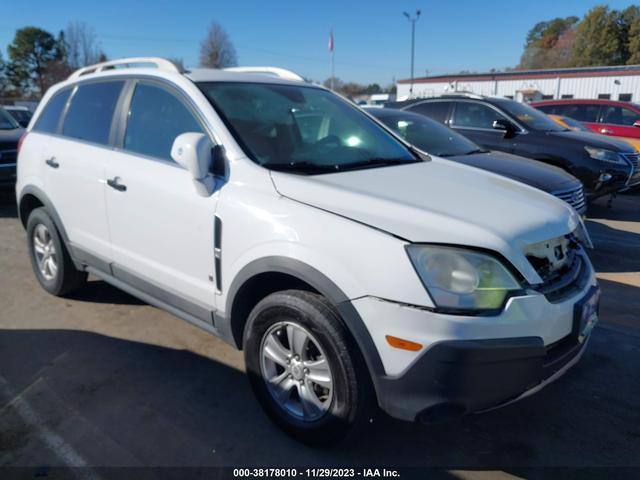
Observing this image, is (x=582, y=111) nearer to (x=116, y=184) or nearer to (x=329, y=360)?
(x=116, y=184)

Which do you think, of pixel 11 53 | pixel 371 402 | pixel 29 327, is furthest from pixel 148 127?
pixel 11 53

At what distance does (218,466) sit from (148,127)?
2.06 m

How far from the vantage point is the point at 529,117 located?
7.59 metres

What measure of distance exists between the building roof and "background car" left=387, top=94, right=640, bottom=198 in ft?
92.2

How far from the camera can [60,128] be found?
4.05 metres

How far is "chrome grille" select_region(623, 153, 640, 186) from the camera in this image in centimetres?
716

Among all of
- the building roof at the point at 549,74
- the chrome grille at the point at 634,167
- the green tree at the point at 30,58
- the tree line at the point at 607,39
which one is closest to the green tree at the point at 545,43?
the tree line at the point at 607,39

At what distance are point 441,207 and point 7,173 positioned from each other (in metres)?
7.87

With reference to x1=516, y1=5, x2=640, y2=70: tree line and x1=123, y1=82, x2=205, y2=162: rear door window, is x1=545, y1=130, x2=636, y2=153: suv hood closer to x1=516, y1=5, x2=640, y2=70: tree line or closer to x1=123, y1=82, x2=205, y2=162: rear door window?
x1=123, y1=82, x2=205, y2=162: rear door window

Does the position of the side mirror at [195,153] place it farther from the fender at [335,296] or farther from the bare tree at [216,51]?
the bare tree at [216,51]

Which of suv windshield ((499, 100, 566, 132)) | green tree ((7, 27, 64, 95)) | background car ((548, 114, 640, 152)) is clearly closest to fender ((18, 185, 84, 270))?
suv windshield ((499, 100, 566, 132))

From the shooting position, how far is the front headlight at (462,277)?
76.2 inches

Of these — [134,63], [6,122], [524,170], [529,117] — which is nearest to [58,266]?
[134,63]

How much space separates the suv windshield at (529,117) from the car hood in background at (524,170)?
206 centimetres
